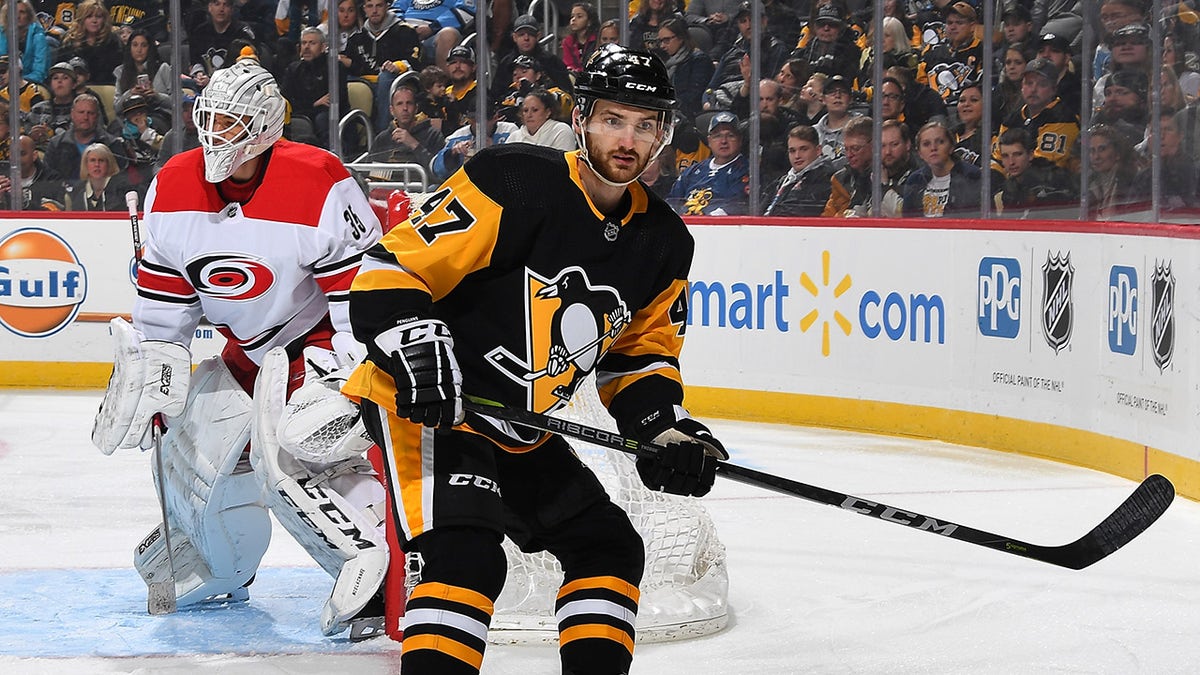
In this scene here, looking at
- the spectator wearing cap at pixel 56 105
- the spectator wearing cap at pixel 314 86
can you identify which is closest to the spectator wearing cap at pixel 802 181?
the spectator wearing cap at pixel 314 86

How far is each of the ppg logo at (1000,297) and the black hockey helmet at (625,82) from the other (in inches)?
150

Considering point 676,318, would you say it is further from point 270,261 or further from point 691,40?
point 691,40

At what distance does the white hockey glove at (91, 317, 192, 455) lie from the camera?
3.26 meters

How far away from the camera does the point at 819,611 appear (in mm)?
3543

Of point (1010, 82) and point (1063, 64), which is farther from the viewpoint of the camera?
point (1010, 82)

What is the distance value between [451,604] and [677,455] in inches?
16.5

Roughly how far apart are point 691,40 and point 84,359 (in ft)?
10.9

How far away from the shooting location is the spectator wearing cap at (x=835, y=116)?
6.70 metres

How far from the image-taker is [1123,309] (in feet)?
16.8

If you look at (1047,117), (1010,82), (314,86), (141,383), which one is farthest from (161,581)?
(314,86)

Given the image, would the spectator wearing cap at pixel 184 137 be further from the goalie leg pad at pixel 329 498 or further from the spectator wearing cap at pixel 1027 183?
the goalie leg pad at pixel 329 498

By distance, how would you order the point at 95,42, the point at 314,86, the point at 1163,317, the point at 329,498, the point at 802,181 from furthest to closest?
the point at 95,42 < the point at 314,86 < the point at 802,181 < the point at 1163,317 < the point at 329,498

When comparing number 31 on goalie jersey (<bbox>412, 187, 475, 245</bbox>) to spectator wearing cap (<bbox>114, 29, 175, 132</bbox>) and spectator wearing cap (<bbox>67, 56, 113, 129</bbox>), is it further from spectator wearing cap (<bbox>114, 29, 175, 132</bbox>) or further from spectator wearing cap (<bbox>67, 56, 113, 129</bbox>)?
spectator wearing cap (<bbox>67, 56, 113, 129</bbox>)

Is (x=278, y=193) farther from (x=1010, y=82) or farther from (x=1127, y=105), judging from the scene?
(x=1010, y=82)
